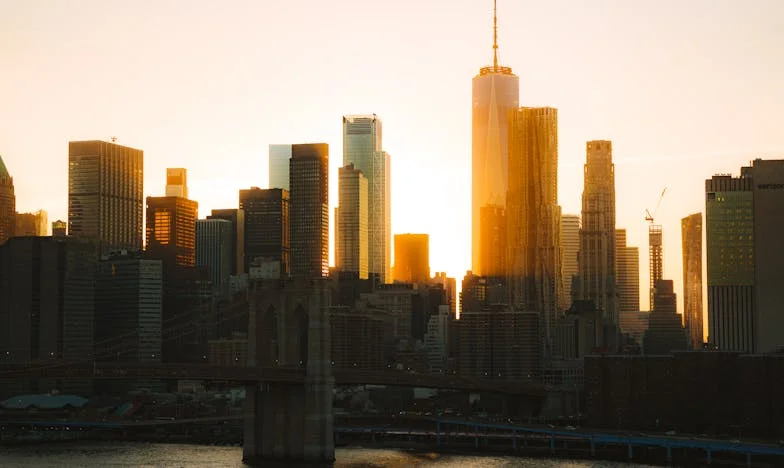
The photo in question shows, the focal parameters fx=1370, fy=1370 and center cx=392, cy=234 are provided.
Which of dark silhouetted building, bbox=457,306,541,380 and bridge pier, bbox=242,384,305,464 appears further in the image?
dark silhouetted building, bbox=457,306,541,380

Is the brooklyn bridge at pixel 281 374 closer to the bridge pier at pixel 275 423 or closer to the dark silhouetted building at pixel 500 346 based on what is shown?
the bridge pier at pixel 275 423

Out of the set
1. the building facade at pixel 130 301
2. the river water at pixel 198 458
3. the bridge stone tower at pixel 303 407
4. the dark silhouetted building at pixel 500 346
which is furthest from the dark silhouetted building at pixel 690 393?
the building facade at pixel 130 301

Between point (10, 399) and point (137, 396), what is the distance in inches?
661

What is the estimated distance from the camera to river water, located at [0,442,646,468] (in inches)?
3526

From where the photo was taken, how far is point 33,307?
598ft

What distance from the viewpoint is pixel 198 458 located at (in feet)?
309

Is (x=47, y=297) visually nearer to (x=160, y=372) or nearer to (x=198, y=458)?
(x=198, y=458)

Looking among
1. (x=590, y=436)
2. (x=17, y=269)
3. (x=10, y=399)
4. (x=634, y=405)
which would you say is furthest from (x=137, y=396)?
(x=590, y=436)

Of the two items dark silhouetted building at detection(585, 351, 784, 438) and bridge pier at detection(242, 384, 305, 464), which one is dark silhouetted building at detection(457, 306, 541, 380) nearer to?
dark silhouetted building at detection(585, 351, 784, 438)

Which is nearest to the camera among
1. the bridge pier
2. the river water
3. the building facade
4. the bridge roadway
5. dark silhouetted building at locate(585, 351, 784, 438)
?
the bridge roadway

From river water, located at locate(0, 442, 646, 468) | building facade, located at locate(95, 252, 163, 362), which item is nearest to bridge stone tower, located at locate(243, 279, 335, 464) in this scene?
river water, located at locate(0, 442, 646, 468)

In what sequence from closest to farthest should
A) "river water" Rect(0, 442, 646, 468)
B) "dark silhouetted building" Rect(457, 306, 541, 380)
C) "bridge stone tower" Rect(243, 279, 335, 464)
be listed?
1. "bridge stone tower" Rect(243, 279, 335, 464)
2. "river water" Rect(0, 442, 646, 468)
3. "dark silhouetted building" Rect(457, 306, 541, 380)

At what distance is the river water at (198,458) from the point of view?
294 ft

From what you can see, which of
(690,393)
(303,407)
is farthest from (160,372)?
(690,393)
